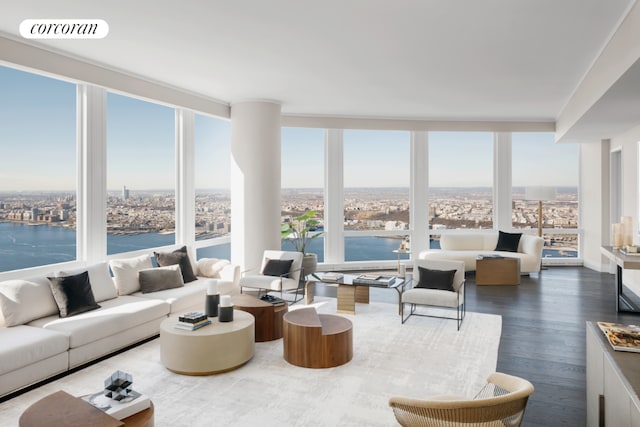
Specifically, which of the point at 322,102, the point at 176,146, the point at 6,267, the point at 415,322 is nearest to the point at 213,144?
the point at 176,146

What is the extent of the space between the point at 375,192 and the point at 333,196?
962 mm

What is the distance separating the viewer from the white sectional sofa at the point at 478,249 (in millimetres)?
8922

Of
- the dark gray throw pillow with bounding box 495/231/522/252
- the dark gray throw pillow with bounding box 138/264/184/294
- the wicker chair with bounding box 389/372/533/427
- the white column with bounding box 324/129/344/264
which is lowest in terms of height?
the wicker chair with bounding box 389/372/533/427

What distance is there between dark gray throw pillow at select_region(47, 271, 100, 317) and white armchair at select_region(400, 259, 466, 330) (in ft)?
12.0

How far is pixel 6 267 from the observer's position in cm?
496

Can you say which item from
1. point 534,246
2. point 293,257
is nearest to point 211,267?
point 293,257

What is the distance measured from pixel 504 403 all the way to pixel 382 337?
3004 mm

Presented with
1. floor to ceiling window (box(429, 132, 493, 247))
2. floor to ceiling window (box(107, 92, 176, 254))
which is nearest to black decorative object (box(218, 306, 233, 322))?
floor to ceiling window (box(107, 92, 176, 254))

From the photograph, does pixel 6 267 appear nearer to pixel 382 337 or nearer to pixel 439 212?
pixel 382 337

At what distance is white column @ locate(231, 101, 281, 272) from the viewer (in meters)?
7.83

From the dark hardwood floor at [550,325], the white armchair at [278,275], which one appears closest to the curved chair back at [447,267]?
the dark hardwood floor at [550,325]

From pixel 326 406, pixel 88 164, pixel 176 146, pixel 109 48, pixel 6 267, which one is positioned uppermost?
pixel 109 48

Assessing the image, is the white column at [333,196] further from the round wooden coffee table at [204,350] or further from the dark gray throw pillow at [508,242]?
the round wooden coffee table at [204,350]

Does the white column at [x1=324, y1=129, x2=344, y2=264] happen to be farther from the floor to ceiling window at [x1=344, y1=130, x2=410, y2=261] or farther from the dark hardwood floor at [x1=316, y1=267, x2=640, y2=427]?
the dark hardwood floor at [x1=316, y1=267, x2=640, y2=427]
